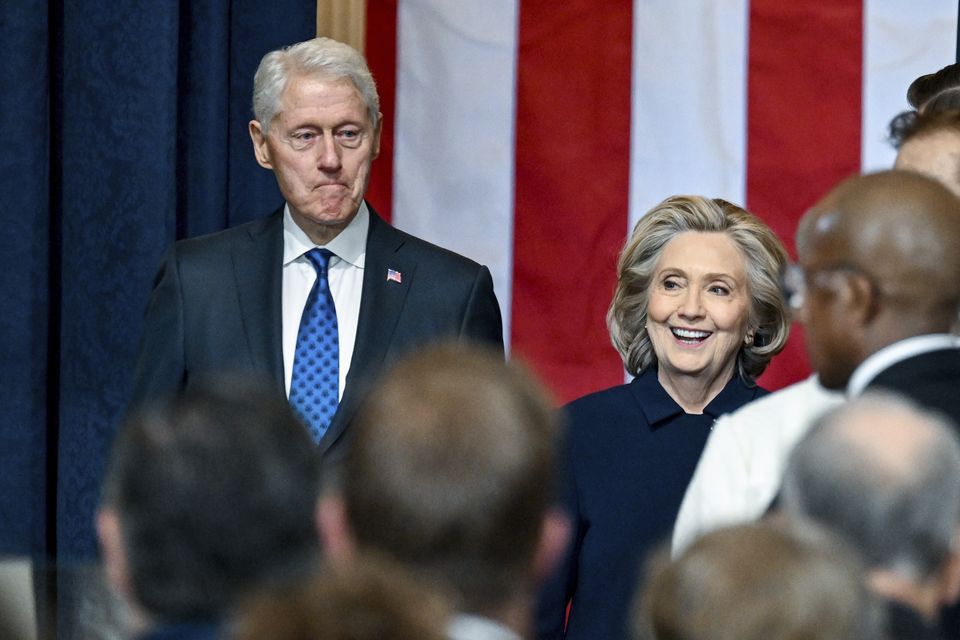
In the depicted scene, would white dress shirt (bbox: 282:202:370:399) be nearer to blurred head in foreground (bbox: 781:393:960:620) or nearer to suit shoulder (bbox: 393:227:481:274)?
suit shoulder (bbox: 393:227:481:274)

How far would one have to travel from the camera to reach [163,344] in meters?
2.91

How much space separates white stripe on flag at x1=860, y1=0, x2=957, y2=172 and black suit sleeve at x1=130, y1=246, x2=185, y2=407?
5.64ft

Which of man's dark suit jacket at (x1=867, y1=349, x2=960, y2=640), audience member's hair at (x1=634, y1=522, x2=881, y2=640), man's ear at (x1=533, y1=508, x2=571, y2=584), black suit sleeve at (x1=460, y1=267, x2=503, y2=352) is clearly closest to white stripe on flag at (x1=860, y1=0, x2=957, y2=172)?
black suit sleeve at (x1=460, y1=267, x2=503, y2=352)

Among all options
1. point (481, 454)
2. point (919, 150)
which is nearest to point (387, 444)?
point (481, 454)

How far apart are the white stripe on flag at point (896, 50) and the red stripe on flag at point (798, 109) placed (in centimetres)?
2

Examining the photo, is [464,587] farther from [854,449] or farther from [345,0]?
[345,0]

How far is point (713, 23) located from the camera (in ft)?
12.5

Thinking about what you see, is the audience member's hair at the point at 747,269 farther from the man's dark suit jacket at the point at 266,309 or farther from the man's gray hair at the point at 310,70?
the man's gray hair at the point at 310,70

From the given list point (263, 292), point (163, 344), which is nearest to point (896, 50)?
point (263, 292)

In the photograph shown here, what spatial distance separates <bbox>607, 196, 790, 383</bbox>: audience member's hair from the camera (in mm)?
2941

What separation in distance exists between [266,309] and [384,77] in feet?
3.65

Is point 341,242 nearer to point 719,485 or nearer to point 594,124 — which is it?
point 594,124

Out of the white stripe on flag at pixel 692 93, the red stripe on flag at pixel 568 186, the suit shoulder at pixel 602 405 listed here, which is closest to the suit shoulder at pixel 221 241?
the suit shoulder at pixel 602 405

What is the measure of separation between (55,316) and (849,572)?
295 centimetres
